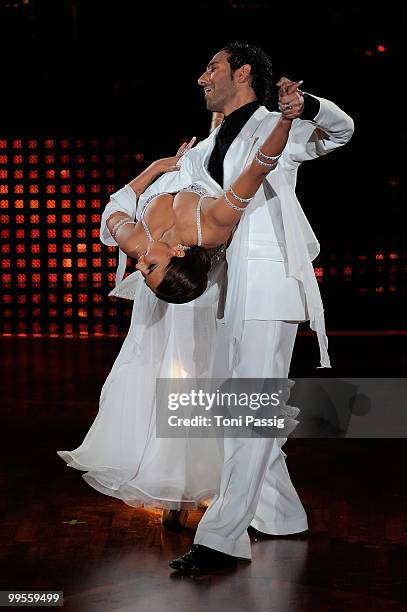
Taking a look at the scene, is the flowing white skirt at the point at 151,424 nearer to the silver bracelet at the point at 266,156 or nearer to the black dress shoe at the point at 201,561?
the black dress shoe at the point at 201,561

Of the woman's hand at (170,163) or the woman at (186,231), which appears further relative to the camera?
the woman's hand at (170,163)

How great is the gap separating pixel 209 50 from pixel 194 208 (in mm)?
5648

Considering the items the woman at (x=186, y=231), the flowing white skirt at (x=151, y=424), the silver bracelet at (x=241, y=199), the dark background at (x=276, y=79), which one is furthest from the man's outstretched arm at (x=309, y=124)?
the dark background at (x=276, y=79)

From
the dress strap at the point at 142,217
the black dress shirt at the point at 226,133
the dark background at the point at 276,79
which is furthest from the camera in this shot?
the dark background at the point at 276,79

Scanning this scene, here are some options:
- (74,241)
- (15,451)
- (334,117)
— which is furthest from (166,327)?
(74,241)

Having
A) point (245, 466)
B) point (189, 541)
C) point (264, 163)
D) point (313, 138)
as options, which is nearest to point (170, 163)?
point (313, 138)

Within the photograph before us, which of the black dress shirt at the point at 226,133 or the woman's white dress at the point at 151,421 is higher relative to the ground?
the black dress shirt at the point at 226,133

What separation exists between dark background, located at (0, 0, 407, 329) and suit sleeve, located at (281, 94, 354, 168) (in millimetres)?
5359

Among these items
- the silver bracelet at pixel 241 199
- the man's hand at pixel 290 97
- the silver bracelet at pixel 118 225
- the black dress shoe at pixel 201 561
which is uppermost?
the man's hand at pixel 290 97

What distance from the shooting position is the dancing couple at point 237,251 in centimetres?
325

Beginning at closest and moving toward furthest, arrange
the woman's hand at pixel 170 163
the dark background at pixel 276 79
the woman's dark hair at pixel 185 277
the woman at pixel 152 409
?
the woman's dark hair at pixel 185 277 < the woman's hand at pixel 170 163 < the woman at pixel 152 409 < the dark background at pixel 276 79

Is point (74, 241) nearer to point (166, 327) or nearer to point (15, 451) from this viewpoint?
point (15, 451)

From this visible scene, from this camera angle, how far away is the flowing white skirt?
3.88 metres

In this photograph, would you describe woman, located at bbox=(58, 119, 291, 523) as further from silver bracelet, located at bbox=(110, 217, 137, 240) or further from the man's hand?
the man's hand
